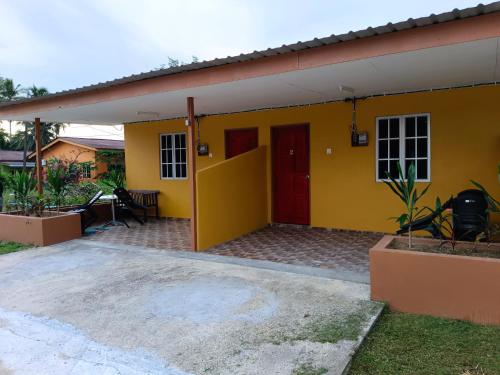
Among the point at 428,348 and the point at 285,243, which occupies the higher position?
the point at 285,243

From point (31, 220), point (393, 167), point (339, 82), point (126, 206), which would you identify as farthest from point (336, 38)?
point (126, 206)

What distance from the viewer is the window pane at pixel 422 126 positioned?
7.06 metres

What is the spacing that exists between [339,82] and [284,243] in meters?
2.90

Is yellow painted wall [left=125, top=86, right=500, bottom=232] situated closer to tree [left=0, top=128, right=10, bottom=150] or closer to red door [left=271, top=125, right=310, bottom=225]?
red door [left=271, top=125, right=310, bottom=225]

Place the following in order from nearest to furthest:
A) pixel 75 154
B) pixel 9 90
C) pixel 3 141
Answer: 1. pixel 75 154
2. pixel 9 90
3. pixel 3 141

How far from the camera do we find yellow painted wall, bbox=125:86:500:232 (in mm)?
6535

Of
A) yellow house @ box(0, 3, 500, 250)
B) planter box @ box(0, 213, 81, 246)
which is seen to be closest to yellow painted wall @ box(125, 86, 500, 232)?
yellow house @ box(0, 3, 500, 250)

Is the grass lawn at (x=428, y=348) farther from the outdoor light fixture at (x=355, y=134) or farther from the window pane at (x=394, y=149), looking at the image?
the outdoor light fixture at (x=355, y=134)

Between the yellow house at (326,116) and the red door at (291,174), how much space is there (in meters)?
0.02

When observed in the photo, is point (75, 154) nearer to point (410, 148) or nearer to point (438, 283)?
point (410, 148)

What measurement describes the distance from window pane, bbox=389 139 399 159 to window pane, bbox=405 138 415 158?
0.16 m

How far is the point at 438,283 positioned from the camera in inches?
147

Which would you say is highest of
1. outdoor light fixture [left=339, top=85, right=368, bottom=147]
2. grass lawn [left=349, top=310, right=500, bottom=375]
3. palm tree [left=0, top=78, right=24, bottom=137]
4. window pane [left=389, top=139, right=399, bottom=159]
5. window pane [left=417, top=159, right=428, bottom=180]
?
palm tree [left=0, top=78, right=24, bottom=137]

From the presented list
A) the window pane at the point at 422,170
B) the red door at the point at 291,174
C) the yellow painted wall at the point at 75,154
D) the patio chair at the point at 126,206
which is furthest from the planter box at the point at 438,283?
the yellow painted wall at the point at 75,154
